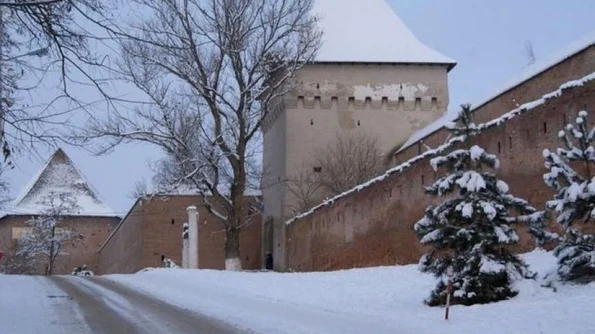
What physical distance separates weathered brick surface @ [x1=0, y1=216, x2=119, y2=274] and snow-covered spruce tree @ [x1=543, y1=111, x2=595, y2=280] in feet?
204

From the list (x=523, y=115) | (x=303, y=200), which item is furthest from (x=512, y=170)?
(x=303, y=200)

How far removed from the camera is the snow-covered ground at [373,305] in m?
10.1

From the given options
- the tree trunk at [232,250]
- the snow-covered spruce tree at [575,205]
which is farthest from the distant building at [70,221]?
the snow-covered spruce tree at [575,205]

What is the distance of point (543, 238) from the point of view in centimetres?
1288

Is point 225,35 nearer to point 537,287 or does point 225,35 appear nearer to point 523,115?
point 523,115

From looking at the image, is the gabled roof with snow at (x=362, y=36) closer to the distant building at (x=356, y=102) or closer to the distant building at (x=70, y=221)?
the distant building at (x=356, y=102)

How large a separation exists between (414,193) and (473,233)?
1133 cm

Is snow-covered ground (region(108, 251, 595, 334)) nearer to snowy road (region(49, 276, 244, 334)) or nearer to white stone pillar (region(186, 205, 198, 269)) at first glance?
snowy road (region(49, 276, 244, 334))

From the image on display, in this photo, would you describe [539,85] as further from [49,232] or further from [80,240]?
[80,240]

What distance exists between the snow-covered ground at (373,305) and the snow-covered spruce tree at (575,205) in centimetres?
37

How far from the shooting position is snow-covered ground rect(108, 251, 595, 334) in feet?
33.1

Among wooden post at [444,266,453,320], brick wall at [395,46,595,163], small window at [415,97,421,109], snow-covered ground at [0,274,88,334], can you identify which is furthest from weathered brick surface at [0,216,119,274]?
wooden post at [444,266,453,320]

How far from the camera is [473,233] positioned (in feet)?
41.7

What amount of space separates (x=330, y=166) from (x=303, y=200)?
227cm
